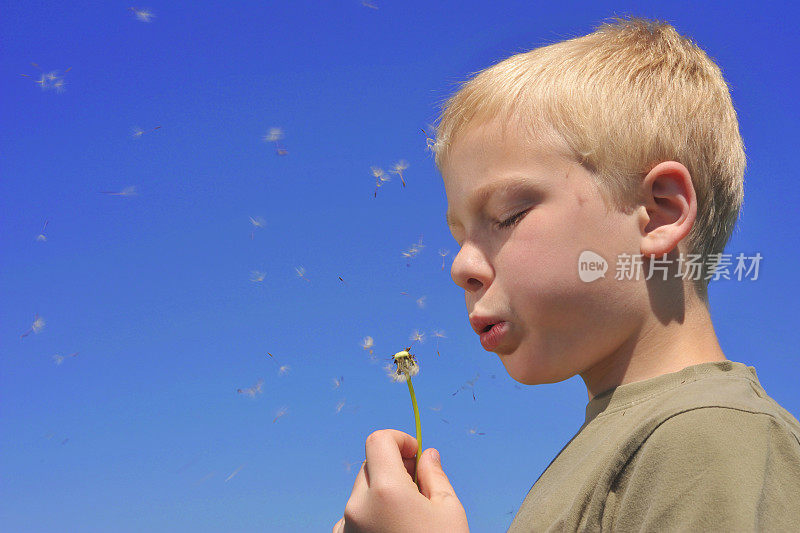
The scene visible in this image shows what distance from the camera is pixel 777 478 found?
1.60 m

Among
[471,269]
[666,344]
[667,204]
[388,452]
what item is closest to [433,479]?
[388,452]

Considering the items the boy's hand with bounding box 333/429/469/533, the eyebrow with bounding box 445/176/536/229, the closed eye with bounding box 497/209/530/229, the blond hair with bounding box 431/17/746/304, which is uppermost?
the blond hair with bounding box 431/17/746/304

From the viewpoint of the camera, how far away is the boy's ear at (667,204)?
7.73ft

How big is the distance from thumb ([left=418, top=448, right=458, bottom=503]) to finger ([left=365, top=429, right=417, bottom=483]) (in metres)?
0.08

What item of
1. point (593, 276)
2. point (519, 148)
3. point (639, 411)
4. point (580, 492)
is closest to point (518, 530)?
point (580, 492)

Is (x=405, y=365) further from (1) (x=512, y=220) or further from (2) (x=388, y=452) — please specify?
(1) (x=512, y=220)

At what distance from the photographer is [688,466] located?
1638mm

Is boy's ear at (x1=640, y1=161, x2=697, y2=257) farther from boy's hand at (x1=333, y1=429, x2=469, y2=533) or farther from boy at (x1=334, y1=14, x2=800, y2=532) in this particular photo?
boy's hand at (x1=333, y1=429, x2=469, y2=533)

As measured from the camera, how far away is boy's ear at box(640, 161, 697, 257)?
7.73ft

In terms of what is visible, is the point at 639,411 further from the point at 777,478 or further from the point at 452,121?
the point at 452,121

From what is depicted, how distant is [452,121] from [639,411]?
1.39 metres

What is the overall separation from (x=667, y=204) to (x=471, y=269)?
0.73 metres

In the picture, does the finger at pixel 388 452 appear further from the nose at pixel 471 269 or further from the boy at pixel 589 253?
the nose at pixel 471 269

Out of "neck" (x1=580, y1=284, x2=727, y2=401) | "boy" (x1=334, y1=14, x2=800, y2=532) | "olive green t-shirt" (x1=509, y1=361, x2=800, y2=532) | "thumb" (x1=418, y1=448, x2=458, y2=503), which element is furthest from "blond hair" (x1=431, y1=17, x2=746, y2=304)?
"thumb" (x1=418, y1=448, x2=458, y2=503)
